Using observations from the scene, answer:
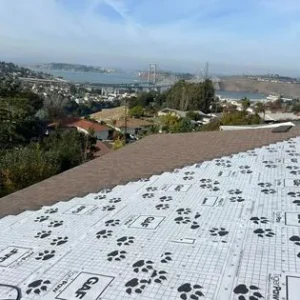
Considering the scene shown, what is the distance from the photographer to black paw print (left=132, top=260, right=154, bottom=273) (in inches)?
72.8

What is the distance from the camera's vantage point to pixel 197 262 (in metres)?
1.90

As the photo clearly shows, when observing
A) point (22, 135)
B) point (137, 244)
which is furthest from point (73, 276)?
point (22, 135)

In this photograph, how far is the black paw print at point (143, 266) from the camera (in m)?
1.85

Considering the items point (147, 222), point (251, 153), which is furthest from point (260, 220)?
point (251, 153)

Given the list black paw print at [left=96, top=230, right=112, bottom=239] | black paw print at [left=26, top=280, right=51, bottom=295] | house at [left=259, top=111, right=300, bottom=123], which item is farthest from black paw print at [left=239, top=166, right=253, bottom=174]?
house at [left=259, top=111, right=300, bottom=123]

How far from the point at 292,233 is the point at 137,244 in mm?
914

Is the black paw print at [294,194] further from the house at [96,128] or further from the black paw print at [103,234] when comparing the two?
the house at [96,128]

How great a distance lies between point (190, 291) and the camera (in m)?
1.64

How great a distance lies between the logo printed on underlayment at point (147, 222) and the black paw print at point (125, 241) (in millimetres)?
200

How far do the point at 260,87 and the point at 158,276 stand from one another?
46.7 meters

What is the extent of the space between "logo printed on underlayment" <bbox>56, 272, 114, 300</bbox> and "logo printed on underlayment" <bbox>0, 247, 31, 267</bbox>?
1.58 ft

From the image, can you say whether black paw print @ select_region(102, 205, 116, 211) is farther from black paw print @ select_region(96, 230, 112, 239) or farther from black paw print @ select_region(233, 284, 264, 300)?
black paw print @ select_region(233, 284, 264, 300)

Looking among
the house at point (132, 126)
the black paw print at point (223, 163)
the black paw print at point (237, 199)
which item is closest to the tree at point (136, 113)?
the house at point (132, 126)

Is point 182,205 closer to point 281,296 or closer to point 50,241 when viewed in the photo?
point 50,241
